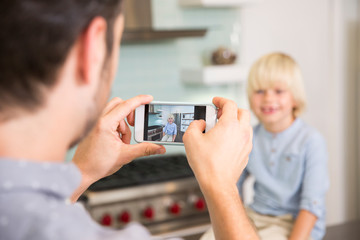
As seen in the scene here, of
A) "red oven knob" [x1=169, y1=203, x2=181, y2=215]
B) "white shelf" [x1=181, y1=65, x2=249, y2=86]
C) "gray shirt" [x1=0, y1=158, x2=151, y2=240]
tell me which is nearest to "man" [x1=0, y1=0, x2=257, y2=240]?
"gray shirt" [x1=0, y1=158, x2=151, y2=240]

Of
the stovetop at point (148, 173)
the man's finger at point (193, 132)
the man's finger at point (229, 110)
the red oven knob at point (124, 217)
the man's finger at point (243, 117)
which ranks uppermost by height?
the man's finger at point (229, 110)

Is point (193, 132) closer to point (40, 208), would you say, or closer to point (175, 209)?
point (40, 208)

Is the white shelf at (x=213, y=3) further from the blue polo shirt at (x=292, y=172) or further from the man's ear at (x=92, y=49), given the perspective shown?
the man's ear at (x=92, y=49)

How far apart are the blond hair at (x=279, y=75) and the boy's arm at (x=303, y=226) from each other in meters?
0.53

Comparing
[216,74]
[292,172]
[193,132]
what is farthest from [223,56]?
[193,132]

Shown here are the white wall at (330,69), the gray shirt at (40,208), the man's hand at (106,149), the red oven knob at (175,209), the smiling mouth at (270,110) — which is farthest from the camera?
the white wall at (330,69)

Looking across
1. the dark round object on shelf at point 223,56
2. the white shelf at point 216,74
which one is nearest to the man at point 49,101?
the white shelf at point 216,74

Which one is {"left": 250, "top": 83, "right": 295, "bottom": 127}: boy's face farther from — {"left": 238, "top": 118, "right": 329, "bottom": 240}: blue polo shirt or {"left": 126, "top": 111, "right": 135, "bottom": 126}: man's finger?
{"left": 126, "top": 111, "right": 135, "bottom": 126}: man's finger

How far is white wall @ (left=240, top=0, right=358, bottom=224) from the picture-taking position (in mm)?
2957

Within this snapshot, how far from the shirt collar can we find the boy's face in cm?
151

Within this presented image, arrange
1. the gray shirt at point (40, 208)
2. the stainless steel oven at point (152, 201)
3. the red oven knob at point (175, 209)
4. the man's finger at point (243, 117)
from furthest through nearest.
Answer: the red oven knob at point (175, 209)
the stainless steel oven at point (152, 201)
the man's finger at point (243, 117)
the gray shirt at point (40, 208)

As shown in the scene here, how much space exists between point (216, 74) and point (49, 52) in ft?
6.65

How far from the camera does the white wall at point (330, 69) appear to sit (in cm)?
296

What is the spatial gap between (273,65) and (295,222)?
0.69 metres
